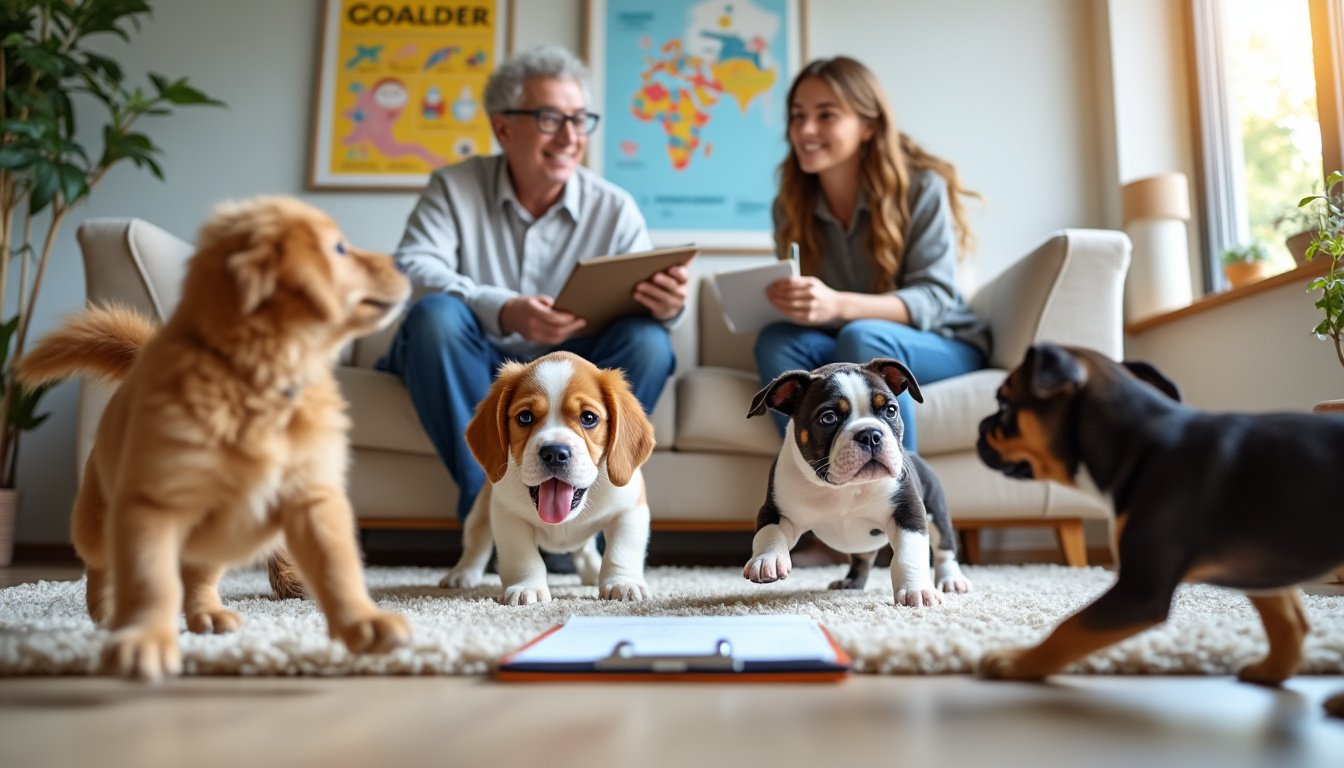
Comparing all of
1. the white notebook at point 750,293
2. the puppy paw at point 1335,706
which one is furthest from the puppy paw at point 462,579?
the puppy paw at point 1335,706

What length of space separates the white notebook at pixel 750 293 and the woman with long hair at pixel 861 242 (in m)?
0.03

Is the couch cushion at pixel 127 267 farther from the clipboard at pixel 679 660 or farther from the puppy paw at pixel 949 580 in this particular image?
the puppy paw at pixel 949 580

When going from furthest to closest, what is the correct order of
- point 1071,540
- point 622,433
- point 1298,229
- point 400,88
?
point 400,88, point 1298,229, point 1071,540, point 622,433

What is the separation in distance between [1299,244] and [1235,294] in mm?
263

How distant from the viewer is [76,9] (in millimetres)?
3219

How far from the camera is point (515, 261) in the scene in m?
2.68

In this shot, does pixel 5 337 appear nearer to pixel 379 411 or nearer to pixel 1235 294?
pixel 379 411

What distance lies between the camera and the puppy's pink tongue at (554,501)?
154 centimetres

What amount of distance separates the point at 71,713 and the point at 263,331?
0.38m

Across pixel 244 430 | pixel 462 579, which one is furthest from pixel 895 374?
pixel 244 430

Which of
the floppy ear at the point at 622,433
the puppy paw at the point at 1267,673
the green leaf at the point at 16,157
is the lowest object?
the puppy paw at the point at 1267,673

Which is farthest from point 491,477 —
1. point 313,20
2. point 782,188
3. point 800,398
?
point 313,20

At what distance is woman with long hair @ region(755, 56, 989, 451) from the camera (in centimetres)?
231

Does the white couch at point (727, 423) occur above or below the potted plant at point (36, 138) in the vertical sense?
below
